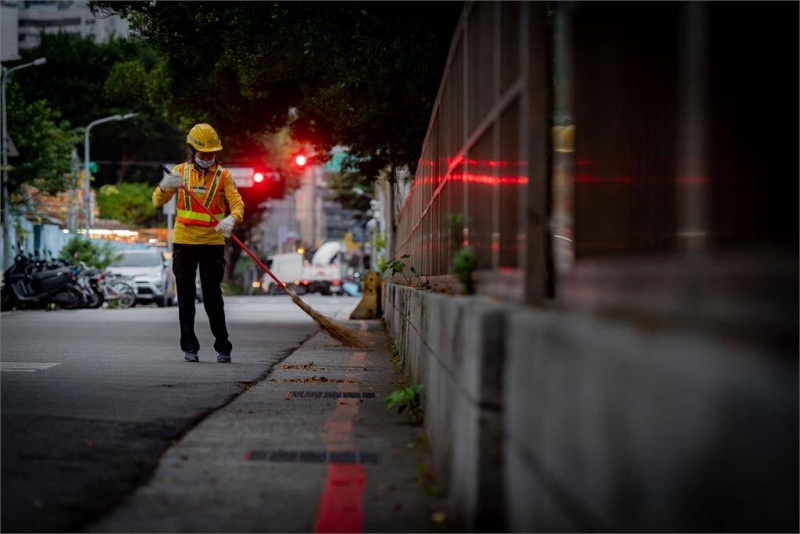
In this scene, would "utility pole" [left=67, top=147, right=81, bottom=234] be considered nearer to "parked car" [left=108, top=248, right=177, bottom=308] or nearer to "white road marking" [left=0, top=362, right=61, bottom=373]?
"parked car" [left=108, top=248, right=177, bottom=308]

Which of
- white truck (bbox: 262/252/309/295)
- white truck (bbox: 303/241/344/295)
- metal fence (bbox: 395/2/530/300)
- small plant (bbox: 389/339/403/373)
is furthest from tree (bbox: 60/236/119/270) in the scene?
white truck (bbox: 262/252/309/295)

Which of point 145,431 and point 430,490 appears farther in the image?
point 145,431

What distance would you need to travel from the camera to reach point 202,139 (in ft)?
33.6

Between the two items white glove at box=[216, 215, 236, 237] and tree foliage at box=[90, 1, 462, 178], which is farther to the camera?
tree foliage at box=[90, 1, 462, 178]

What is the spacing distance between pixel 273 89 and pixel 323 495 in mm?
15202

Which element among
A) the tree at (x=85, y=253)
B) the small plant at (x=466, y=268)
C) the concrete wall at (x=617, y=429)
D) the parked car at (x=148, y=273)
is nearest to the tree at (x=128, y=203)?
the parked car at (x=148, y=273)

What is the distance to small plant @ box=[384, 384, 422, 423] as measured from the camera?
6.81 m

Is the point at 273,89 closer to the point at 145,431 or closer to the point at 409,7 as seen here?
the point at 409,7

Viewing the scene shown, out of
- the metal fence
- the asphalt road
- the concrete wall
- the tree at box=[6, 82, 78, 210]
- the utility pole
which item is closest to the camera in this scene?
the concrete wall

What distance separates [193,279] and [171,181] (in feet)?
2.76

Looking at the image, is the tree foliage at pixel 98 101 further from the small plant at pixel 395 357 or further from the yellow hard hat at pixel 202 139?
the yellow hard hat at pixel 202 139

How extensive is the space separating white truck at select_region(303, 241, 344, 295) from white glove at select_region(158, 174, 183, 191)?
5957 cm

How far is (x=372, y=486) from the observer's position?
16.0ft

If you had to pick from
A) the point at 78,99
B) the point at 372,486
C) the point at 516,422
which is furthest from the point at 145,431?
the point at 78,99
